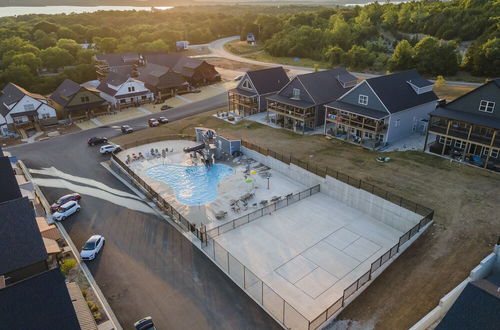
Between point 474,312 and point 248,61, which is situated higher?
point 248,61

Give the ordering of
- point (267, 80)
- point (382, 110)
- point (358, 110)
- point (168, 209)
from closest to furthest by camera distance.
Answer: point (168, 209), point (382, 110), point (358, 110), point (267, 80)

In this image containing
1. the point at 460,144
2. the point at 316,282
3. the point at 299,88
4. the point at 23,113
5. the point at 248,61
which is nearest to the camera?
the point at 316,282

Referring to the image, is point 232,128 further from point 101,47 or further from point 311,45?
point 101,47

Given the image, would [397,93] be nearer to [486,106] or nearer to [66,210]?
[486,106]

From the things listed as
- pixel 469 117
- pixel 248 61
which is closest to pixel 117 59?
pixel 248 61

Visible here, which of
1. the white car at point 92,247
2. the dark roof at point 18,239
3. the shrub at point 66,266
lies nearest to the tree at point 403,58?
the white car at point 92,247

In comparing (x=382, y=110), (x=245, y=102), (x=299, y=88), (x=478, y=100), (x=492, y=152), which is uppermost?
(x=478, y=100)

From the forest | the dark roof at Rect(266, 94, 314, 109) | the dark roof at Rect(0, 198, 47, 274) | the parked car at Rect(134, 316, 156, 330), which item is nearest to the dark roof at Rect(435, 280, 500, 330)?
the parked car at Rect(134, 316, 156, 330)

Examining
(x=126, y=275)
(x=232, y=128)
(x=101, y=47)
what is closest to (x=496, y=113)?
(x=232, y=128)
